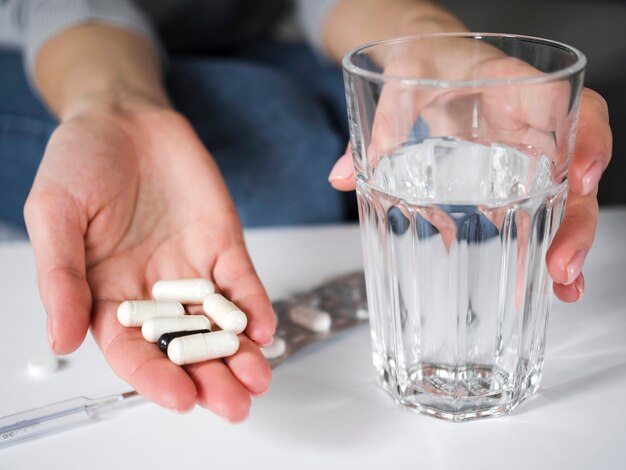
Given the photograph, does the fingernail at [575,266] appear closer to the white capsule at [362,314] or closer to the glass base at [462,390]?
the glass base at [462,390]

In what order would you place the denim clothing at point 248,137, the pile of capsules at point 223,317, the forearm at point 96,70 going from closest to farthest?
the pile of capsules at point 223,317 → the forearm at point 96,70 → the denim clothing at point 248,137

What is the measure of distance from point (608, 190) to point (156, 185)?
128 centimetres

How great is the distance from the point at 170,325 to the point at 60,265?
109mm

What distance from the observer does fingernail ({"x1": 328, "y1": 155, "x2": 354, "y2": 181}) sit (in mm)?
646

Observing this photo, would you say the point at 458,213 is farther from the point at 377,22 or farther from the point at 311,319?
the point at 377,22

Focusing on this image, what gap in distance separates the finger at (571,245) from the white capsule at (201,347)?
255mm

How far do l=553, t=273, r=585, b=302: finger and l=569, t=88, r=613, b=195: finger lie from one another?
0.24ft

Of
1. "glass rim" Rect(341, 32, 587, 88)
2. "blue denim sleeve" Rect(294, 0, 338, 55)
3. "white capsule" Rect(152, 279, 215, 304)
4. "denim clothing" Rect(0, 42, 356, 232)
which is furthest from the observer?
"blue denim sleeve" Rect(294, 0, 338, 55)

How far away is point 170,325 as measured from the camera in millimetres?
630

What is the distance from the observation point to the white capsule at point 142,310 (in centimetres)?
64

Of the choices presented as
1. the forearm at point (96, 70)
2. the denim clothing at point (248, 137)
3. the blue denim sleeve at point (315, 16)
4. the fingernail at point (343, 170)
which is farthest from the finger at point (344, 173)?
the blue denim sleeve at point (315, 16)

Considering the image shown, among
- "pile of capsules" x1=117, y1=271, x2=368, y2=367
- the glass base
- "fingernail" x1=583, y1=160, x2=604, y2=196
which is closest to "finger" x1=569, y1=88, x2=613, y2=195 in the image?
"fingernail" x1=583, y1=160, x2=604, y2=196

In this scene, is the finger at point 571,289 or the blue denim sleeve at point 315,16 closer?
the finger at point 571,289

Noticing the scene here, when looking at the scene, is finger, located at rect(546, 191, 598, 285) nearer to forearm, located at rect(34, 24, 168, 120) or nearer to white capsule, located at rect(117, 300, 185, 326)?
white capsule, located at rect(117, 300, 185, 326)
